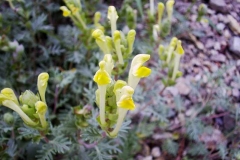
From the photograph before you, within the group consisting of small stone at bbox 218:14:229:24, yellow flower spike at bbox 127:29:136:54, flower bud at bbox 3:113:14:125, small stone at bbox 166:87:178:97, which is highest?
yellow flower spike at bbox 127:29:136:54

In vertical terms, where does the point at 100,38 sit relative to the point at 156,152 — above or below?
above

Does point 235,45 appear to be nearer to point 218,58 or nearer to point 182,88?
point 218,58

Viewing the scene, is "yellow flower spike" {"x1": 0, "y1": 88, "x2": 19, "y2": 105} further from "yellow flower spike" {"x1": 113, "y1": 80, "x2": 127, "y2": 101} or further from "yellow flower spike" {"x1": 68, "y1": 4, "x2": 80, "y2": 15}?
"yellow flower spike" {"x1": 68, "y1": 4, "x2": 80, "y2": 15}

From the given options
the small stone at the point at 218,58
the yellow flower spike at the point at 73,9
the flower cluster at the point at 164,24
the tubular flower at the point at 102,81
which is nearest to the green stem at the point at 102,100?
the tubular flower at the point at 102,81

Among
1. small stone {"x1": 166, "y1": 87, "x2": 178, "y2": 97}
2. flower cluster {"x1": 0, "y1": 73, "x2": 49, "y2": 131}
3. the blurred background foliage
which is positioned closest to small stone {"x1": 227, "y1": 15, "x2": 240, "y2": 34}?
the blurred background foliage

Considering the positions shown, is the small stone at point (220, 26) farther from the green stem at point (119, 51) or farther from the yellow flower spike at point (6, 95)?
the yellow flower spike at point (6, 95)

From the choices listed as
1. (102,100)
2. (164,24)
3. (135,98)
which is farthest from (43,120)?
(164,24)

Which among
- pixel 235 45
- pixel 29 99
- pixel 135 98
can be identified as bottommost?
pixel 135 98
